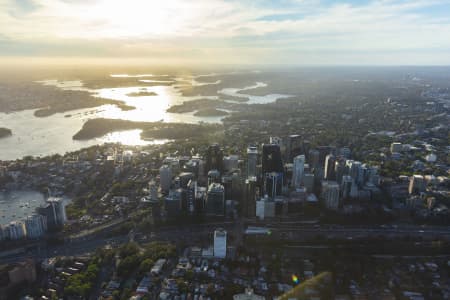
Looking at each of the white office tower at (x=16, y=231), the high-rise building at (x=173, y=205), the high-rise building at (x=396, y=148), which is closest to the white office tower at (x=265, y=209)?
the high-rise building at (x=173, y=205)

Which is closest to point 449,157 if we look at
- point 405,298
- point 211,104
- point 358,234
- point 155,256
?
point 358,234

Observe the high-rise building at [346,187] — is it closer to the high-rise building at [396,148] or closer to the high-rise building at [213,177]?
the high-rise building at [213,177]

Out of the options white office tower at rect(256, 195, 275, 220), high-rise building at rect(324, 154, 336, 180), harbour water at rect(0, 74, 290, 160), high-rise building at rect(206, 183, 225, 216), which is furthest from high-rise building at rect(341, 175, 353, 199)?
harbour water at rect(0, 74, 290, 160)

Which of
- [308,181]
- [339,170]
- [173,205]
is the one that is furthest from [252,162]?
[173,205]

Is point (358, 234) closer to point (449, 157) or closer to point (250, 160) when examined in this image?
point (250, 160)

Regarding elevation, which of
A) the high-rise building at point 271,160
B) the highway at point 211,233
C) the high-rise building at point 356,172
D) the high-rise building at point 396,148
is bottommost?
the highway at point 211,233

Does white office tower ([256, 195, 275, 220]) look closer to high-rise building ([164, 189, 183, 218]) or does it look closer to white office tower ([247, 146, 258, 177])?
white office tower ([247, 146, 258, 177])
